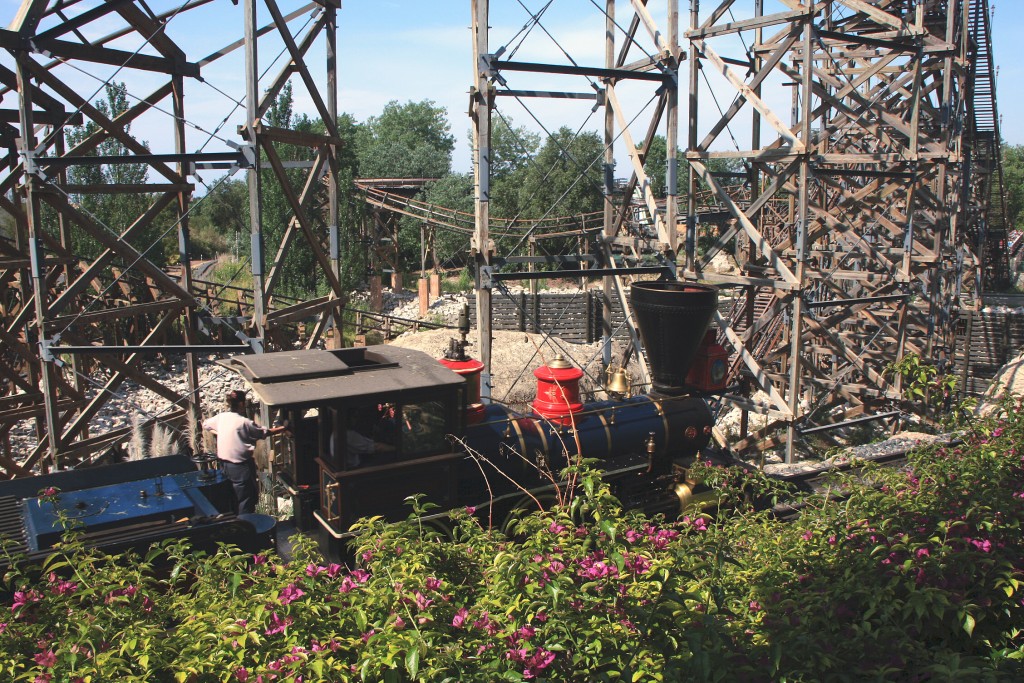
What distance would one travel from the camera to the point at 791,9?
34.7ft

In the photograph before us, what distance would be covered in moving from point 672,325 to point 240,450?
4767 millimetres

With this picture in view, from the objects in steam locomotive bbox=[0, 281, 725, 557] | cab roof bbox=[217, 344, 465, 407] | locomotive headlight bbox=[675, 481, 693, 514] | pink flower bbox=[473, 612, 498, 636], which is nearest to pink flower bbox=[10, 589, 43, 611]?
steam locomotive bbox=[0, 281, 725, 557]

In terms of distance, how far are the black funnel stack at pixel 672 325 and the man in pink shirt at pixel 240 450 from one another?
13.7 ft

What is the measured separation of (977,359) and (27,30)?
75.1 feet

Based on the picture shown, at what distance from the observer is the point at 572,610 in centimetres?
371

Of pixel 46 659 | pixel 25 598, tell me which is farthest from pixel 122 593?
pixel 46 659

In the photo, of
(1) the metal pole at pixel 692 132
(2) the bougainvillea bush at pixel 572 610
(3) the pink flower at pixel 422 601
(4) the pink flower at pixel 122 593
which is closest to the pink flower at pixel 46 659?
(2) the bougainvillea bush at pixel 572 610

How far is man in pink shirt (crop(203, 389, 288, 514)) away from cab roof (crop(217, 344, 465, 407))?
694 millimetres

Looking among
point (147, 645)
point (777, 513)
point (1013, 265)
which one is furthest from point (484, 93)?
point (1013, 265)

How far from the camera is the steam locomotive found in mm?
6434

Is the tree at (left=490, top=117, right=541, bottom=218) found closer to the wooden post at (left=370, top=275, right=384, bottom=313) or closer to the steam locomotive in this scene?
the wooden post at (left=370, top=275, right=384, bottom=313)

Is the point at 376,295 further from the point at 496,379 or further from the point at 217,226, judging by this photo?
the point at 217,226

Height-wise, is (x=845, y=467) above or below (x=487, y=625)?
below

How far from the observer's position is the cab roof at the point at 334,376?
6.39 m
